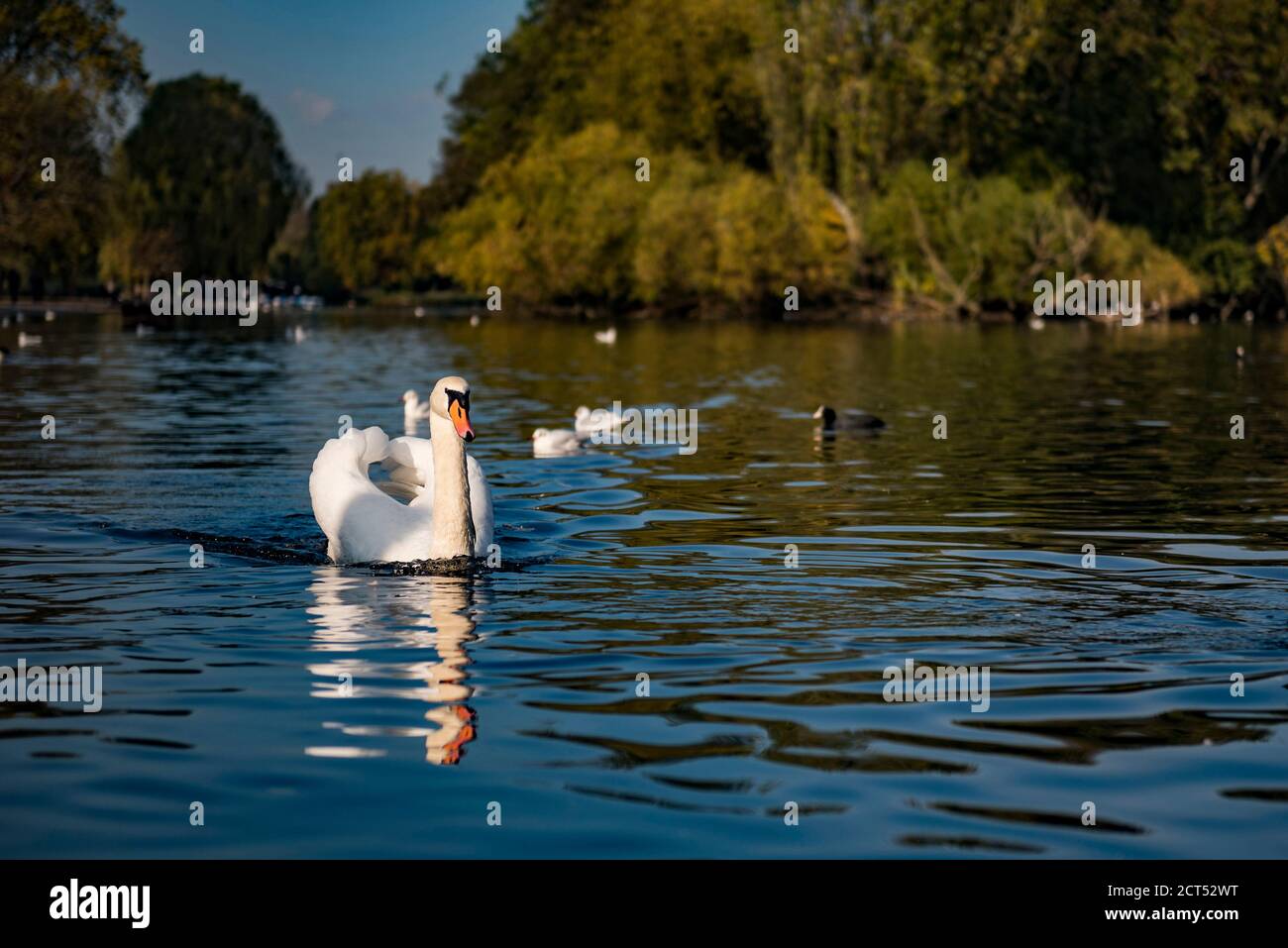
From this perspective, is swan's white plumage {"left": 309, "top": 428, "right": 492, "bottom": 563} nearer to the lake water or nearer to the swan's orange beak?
the lake water

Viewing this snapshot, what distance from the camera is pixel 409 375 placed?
132 feet

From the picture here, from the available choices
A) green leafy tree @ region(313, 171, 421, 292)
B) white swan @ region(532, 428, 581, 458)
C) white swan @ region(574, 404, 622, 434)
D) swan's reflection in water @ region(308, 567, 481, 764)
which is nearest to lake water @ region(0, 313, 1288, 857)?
swan's reflection in water @ region(308, 567, 481, 764)

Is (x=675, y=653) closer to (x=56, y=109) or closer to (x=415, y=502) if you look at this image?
(x=415, y=502)

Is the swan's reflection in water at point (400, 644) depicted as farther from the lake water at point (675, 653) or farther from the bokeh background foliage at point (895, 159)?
the bokeh background foliage at point (895, 159)

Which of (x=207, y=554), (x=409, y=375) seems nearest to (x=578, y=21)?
(x=409, y=375)

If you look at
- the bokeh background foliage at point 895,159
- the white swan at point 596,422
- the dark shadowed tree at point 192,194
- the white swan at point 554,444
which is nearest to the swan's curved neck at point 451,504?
the white swan at point 554,444

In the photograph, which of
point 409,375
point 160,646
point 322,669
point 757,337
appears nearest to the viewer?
point 322,669

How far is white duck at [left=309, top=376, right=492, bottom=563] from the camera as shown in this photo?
12570 millimetres

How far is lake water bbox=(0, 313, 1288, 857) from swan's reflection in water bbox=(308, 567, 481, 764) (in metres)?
0.04

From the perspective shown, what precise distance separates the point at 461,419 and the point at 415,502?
1708 mm

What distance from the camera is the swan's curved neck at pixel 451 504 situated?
1253 centimetres
